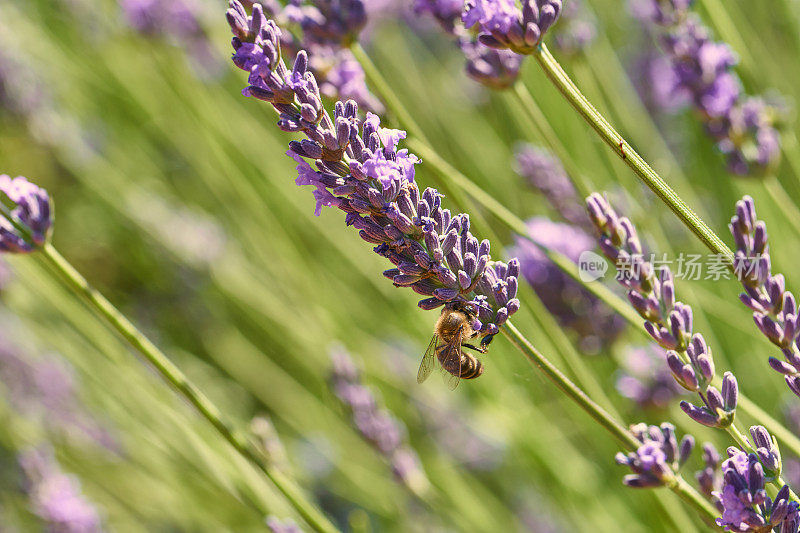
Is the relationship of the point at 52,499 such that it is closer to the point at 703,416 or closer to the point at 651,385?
the point at 651,385

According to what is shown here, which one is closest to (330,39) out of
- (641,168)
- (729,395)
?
(641,168)

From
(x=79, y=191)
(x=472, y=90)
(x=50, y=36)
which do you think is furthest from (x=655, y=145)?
(x=79, y=191)

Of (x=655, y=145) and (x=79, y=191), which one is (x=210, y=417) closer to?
(x=655, y=145)

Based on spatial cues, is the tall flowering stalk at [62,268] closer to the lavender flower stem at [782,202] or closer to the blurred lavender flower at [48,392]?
the lavender flower stem at [782,202]

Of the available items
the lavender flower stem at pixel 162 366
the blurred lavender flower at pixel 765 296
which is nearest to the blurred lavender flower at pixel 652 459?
the blurred lavender flower at pixel 765 296

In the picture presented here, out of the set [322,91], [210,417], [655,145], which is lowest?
[210,417]
